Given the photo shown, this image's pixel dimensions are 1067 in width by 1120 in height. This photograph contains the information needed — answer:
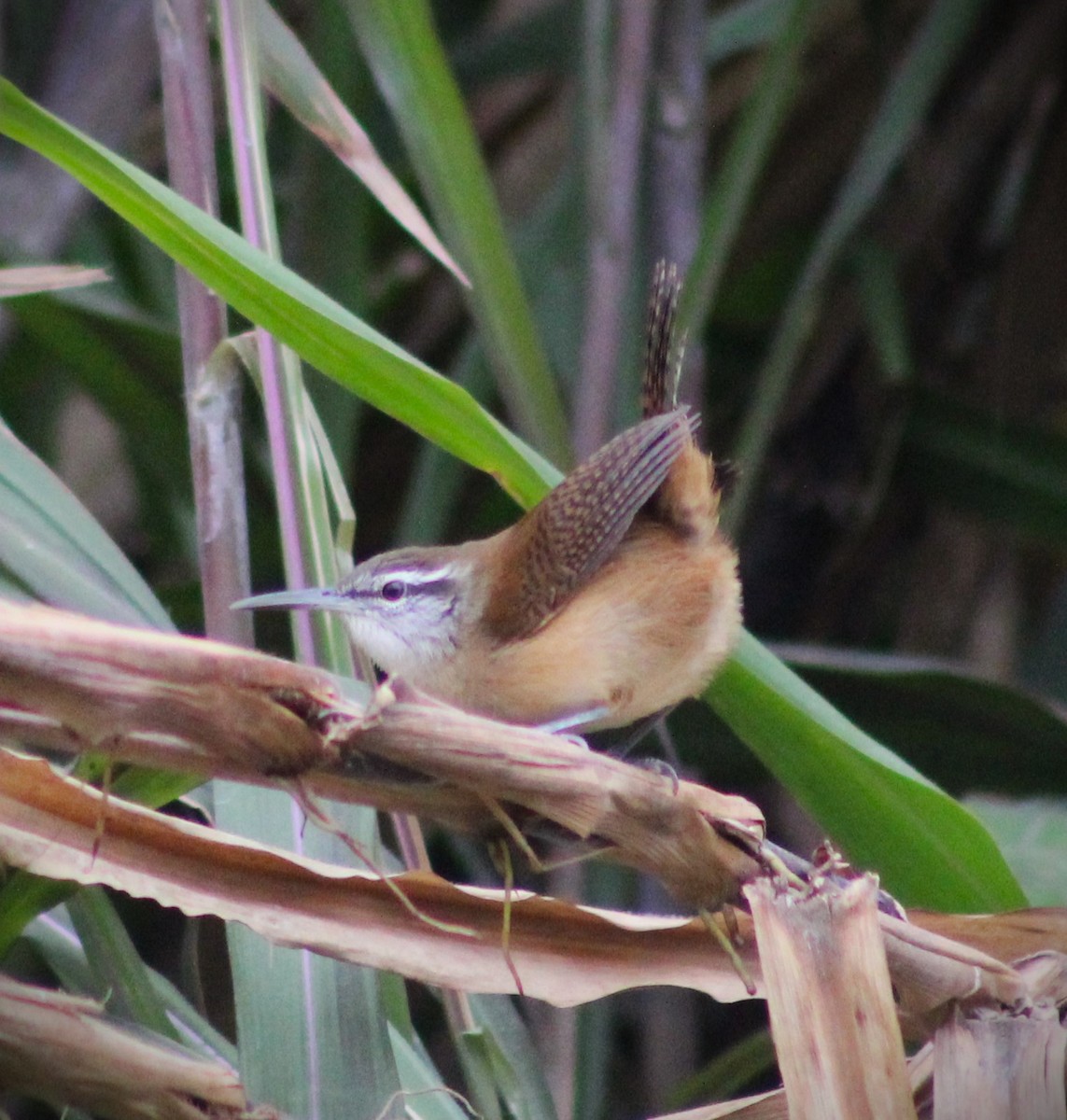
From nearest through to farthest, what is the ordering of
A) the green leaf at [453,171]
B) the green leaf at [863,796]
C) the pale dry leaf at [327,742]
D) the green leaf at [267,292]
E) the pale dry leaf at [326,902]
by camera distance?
the pale dry leaf at [327,742] → the pale dry leaf at [326,902] → the green leaf at [267,292] → the green leaf at [863,796] → the green leaf at [453,171]

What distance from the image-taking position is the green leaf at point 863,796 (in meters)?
1.38

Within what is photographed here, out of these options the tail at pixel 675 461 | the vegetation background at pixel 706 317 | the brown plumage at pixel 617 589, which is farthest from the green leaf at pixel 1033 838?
the tail at pixel 675 461

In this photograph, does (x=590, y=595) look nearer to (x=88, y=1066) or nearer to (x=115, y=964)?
(x=115, y=964)

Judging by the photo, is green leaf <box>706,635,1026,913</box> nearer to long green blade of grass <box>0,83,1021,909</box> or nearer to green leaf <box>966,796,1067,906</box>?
long green blade of grass <box>0,83,1021,909</box>

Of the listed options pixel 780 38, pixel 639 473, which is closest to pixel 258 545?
pixel 639 473

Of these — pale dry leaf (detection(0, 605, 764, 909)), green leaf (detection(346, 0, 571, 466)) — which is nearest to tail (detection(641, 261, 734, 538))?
green leaf (detection(346, 0, 571, 466))

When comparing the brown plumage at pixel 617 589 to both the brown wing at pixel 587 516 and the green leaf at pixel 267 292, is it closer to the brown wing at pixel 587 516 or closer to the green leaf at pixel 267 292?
the brown wing at pixel 587 516

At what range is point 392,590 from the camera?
1.91 meters

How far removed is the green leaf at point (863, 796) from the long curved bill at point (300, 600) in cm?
45

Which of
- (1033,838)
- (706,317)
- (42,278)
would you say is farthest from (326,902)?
(706,317)

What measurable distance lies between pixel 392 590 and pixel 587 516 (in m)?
0.31

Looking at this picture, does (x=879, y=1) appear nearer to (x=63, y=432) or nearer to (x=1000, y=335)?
(x=1000, y=335)

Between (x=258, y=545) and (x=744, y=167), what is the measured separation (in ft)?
3.71

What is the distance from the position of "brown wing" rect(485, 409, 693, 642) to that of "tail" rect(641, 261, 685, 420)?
114 mm
